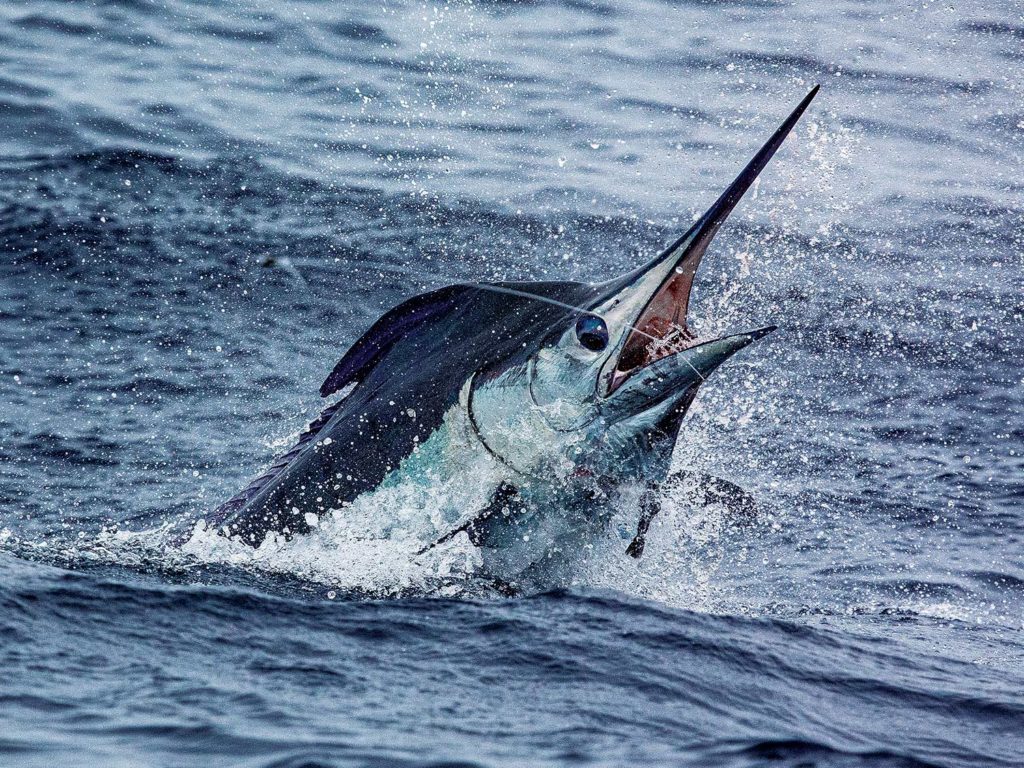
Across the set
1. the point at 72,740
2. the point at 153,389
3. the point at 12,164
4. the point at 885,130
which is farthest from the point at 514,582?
the point at 885,130

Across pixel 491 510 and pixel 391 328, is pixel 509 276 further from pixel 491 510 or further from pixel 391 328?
pixel 491 510

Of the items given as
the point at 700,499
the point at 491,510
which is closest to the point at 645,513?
the point at 700,499

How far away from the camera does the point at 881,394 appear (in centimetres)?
686

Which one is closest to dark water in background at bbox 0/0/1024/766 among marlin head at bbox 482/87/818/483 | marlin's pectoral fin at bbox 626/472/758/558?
marlin's pectoral fin at bbox 626/472/758/558

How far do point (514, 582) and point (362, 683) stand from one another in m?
0.97

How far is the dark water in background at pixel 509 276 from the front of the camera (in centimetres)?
313

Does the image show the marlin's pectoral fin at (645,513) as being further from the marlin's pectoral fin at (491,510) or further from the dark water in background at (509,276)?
the marlin's pectoral fin at (491,510)

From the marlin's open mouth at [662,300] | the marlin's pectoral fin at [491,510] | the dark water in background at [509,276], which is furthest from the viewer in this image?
the marlin's pectoral fin at [491,510]

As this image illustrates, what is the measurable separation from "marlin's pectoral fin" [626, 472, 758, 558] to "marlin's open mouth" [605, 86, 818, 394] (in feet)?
1.27

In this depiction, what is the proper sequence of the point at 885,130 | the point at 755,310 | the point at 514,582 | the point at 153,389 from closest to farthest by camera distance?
the point at 514,582, the point at 153,389, the point at 755,310, the point at 885,130

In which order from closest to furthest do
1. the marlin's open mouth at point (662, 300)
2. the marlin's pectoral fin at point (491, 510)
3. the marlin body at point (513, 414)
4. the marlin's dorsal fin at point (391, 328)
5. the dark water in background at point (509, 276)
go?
the dark water in background at point (509, 276)
the marlin's open mouth at point (662, 300)
the marlin body at point (513, 414)
the marlin's pectoral fin at point (491, 510)
the marlin's dorsal fin at point (391, 328)

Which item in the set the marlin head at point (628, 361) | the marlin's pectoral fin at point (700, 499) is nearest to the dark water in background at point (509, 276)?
the marlin's pectoral fin at point (700, 499)

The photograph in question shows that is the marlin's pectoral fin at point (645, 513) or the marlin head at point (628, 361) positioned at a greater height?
the marlin head at point (628, 361)

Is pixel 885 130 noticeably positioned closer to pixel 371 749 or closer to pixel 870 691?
pixel 870 691
